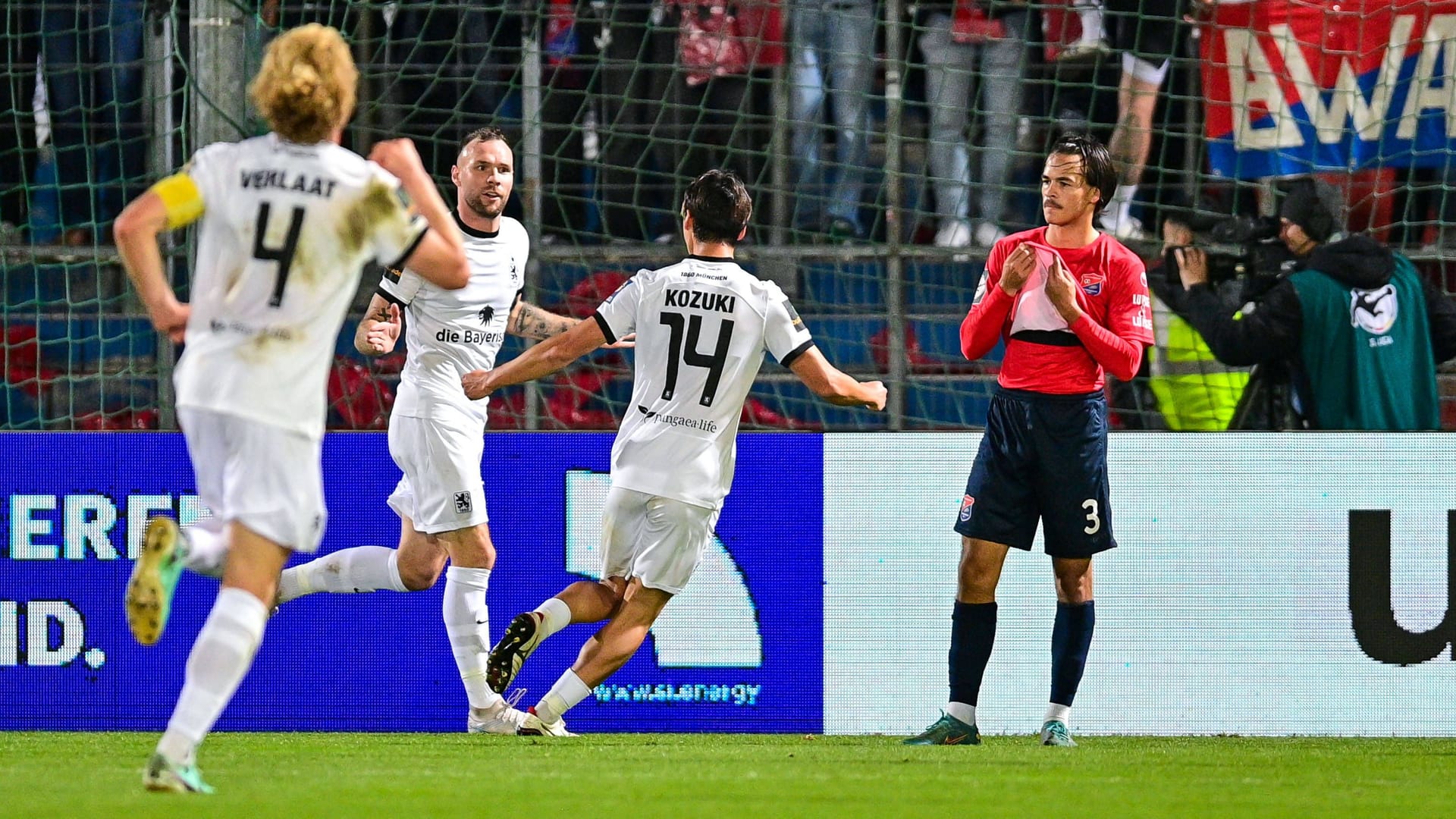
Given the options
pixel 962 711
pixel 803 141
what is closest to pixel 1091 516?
pixel 962 711

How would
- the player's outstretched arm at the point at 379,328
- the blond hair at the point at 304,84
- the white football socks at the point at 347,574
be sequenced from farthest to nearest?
the white football socks at the point at 347,574
the player's outstretched arm at the point at 379,328
the blond hair at the point at 304,84

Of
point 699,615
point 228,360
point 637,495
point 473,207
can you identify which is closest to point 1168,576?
point 699,615

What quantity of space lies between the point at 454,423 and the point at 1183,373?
300cm

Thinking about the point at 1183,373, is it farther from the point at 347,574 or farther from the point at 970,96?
the point at 347,574

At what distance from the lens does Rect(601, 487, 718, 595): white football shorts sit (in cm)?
582

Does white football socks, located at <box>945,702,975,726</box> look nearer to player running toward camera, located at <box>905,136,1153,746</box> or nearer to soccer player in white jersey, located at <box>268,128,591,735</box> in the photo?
player running toward camera, located at <box>905,136,1153,746</box>

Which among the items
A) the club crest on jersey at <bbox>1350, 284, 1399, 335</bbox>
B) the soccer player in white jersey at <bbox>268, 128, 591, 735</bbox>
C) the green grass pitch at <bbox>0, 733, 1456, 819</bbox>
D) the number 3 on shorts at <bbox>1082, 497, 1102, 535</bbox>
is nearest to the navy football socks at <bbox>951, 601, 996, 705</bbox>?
the green grass pitch at <bbox>0, 733, 1456, 819</bbox>

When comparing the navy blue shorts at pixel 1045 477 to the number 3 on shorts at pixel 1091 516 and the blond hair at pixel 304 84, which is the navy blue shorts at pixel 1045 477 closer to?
A: the number 3 on shorts at pixel 1091 516

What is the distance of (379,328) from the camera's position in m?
6.25

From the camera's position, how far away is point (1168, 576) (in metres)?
6.82

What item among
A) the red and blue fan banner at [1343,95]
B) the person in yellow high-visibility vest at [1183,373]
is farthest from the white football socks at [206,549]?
the red and blue fan banner at [1343,95]

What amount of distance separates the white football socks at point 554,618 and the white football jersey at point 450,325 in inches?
30.8

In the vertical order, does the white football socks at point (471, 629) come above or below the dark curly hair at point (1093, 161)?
below

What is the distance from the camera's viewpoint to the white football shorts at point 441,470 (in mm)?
6273
